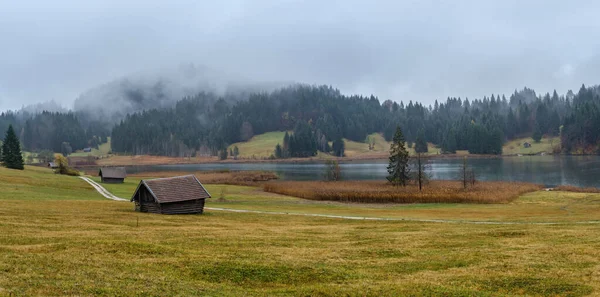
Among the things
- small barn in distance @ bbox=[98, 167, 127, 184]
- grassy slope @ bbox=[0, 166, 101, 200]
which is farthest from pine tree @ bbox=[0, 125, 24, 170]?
grassy slope @ bbox=[0, 166, 101, 200]

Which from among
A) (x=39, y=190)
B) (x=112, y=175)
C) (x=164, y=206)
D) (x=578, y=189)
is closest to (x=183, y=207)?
(x=164, y=206)

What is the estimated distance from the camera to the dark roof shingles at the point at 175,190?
51.0 metres

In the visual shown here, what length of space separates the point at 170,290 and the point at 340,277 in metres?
6.57

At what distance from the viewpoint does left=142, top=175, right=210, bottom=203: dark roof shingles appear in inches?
2009

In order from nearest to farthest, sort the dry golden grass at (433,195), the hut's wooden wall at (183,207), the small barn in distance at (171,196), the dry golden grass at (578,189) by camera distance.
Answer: the small barn in distance at (171,196) < the hut's wooden wall at (183,207) < the dry golden grass at (433,195) < the dry golden grass at (578,189)

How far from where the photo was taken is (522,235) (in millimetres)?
32500

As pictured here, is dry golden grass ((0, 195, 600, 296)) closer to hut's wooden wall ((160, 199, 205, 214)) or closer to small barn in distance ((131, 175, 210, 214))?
small barn in distance ((131, 175, 210, 214))

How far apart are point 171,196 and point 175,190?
94 centimetres

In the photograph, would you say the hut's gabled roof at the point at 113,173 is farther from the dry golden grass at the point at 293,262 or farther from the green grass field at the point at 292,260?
the dry golden grass at the point at 293,262

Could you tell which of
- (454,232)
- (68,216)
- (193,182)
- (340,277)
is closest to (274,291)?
(340,277)

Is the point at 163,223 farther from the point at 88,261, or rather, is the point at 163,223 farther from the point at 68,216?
the point at 88,261

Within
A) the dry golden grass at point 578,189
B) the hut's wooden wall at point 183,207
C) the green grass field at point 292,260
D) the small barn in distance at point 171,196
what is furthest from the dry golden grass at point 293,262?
the dry golden grass at point 578,189

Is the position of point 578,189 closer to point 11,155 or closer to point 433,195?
point 433,195

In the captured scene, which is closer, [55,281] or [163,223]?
[55,281]
